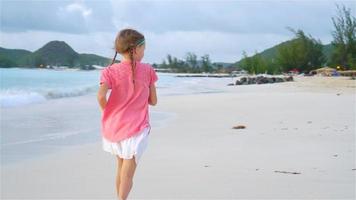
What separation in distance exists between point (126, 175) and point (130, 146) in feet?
0.72

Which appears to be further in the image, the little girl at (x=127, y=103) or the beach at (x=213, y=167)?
the beach at (x=213, y=167)

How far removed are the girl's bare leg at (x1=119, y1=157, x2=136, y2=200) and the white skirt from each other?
5 centimetres

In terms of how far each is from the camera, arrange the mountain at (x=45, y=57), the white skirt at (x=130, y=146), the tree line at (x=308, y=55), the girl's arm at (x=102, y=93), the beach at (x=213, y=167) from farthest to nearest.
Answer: the mountain at (x=45, y=57)
the tree line at (x=308, y=55)
the beach at (x=213, y=167)
the white skirt at (x=130, y=146)
the girl's arm at (x=102, y=93)

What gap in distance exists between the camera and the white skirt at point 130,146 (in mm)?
3500

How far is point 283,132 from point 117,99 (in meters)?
4.74

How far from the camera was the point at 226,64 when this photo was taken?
131 meters

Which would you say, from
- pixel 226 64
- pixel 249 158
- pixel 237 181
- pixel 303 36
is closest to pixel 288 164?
pixel 249 158

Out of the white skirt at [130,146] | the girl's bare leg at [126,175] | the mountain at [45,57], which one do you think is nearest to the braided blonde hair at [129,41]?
the white skirt at [130,146]

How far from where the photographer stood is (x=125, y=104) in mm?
3498

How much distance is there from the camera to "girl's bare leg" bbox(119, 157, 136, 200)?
356cm

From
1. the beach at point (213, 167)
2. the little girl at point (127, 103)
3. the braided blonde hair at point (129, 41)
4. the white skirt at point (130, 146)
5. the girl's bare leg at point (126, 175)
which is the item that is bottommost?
the beach at point (213, 167)

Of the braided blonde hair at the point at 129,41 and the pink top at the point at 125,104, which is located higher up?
the braided blonde hair at the point at 129,41

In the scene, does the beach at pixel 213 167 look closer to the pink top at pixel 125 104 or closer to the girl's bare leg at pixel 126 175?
the girl's bare leg at pixel 126 175

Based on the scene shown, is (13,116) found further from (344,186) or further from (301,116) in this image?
(344,186)
